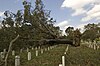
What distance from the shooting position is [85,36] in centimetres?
200

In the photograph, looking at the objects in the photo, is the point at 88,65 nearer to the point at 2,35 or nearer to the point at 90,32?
the point at 90,32

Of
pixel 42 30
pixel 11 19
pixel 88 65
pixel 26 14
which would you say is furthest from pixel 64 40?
pixel 11 19

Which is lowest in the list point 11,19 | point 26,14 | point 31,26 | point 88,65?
point 88,65

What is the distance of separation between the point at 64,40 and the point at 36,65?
524 inches

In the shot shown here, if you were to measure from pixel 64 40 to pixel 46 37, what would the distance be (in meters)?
0.19

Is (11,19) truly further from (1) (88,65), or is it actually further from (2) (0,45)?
(1) (88,65)

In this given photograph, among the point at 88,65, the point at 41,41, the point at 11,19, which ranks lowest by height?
the point at 88,65

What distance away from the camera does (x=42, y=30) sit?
208cm

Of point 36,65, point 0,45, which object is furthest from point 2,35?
point 36,65

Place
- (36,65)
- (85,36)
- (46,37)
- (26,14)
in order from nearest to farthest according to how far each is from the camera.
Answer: (85,36) < (46,37) < (26,14) < (36,65)

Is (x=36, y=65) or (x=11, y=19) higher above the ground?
(x=11, y=19)

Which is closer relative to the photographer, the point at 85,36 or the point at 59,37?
the point at 85,36

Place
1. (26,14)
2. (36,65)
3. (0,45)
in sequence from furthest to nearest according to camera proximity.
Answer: (0,45), (36,65), (26,14)

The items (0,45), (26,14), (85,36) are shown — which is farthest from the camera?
(0,45)
